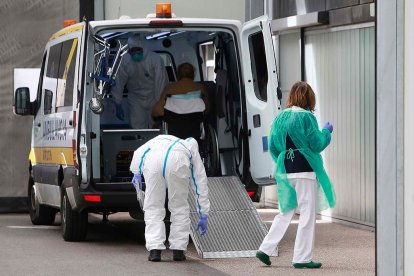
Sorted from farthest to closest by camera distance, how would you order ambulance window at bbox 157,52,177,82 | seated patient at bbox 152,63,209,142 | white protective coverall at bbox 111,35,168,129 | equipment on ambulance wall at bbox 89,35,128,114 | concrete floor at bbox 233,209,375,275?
1. ambulance window at bbox 157,52,177,82
2. white protective coverall at bbox 111,35,168,129
3. seated patient at bbox 152,63,209,142
4. equipment on ambulance wall at bbox 89,35,128,114
5. concrete floor at bbox 233,209,375,275

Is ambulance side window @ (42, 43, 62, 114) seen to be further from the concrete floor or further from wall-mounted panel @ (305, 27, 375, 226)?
wall-mounted panel @ (305, 27, 375, 226)

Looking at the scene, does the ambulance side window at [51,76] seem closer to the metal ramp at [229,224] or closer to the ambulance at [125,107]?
the ambulance at [125,107]

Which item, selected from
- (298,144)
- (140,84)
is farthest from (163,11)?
(298,144)

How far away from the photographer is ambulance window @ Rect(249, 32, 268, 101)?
43.3 ft

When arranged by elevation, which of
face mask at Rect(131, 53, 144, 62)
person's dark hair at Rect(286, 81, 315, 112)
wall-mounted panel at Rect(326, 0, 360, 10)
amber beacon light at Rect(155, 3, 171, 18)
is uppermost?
wall-mounted panel at Rect(326, 0, 360, 10)

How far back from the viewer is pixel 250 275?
10.7 metres

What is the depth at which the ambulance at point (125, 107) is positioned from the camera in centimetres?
1281

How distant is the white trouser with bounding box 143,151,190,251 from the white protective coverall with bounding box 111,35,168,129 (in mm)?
2581

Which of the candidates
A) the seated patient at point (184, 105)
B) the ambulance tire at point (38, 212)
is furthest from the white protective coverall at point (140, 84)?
the ambulance tire at point (38, 212)

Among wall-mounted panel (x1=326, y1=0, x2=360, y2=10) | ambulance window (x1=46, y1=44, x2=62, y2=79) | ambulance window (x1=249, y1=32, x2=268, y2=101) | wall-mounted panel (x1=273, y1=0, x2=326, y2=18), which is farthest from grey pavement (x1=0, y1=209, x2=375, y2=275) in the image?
wall-mounted panel (x1=273, y1=0, x2=326, y2=18)

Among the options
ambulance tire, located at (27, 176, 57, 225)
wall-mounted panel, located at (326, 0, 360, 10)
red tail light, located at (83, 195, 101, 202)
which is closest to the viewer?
red tail light, located at (83, 195, 101, 202)

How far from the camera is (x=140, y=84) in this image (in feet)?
47.2

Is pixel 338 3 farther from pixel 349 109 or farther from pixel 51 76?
pixel 51 76

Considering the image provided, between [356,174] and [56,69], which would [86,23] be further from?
[356,174]
